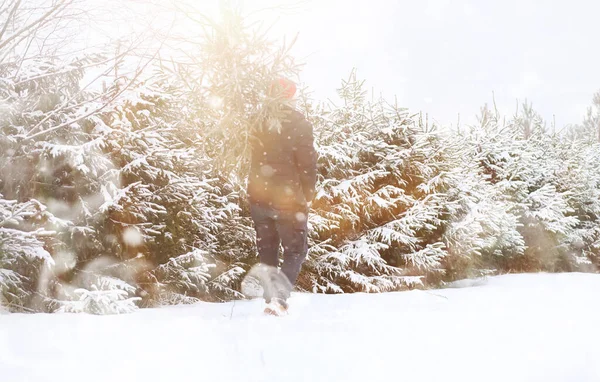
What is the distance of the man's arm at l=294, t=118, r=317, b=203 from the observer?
3.50m

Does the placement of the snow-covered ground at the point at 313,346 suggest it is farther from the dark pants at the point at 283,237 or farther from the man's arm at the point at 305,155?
the man's arm at the point at 305,155

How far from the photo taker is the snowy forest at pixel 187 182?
3.39 metres

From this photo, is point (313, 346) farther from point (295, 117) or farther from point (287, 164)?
point (295, 117)

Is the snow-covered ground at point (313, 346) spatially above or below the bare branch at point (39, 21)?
below

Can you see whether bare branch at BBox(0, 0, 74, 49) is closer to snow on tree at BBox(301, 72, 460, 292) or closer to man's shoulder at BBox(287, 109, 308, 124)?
man's shoulder at BBox(287, 109, 308, 124)

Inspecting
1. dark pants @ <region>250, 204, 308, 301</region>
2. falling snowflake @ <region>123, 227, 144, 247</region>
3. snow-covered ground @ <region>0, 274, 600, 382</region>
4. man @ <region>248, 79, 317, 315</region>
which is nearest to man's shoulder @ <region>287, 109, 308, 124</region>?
man @ <region>248, 79, 317, 315</region>

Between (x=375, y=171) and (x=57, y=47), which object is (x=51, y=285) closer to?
(x=57, y=47)

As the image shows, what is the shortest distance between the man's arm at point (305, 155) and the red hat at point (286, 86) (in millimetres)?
244

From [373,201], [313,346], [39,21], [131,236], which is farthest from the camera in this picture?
[373,201]

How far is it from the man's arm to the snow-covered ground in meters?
1.01

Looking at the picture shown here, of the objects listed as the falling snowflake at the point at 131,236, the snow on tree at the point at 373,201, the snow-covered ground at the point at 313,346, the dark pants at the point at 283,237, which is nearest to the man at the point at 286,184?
the dark pants at the point at 283,237

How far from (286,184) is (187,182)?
1545 millimetres

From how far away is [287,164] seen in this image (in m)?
3.52

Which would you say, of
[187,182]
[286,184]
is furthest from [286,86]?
[187,182]
